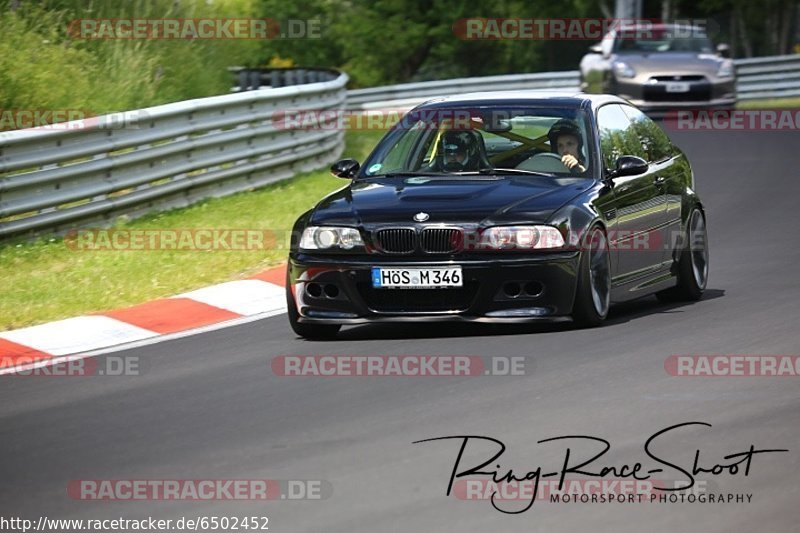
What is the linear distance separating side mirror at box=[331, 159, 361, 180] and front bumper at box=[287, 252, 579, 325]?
1301 mm

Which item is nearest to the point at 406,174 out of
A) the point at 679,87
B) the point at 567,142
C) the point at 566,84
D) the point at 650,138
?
the point at 567,142

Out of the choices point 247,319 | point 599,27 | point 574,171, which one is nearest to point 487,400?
point 574,171

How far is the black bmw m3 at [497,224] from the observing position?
9695 mm

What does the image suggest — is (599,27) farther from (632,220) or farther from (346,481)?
(346,481)

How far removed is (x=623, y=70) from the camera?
26.6 metres

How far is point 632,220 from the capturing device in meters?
10.8

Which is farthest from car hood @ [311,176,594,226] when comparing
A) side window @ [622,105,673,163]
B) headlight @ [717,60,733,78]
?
headlight @ [717,60,733,78]

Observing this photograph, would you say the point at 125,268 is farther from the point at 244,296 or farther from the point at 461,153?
the point at 461,153

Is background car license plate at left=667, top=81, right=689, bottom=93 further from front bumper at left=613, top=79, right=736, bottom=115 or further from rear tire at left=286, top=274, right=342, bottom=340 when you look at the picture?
rear tire at left=286, top=274, right=342, bottom=340

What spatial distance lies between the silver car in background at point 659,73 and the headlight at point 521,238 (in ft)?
54.9

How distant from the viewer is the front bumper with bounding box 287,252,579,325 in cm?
965

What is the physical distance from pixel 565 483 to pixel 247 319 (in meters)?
5.47

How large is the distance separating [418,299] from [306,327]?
0.90 metres

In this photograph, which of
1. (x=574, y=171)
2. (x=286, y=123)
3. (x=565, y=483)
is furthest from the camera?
(x=286, y=123)
